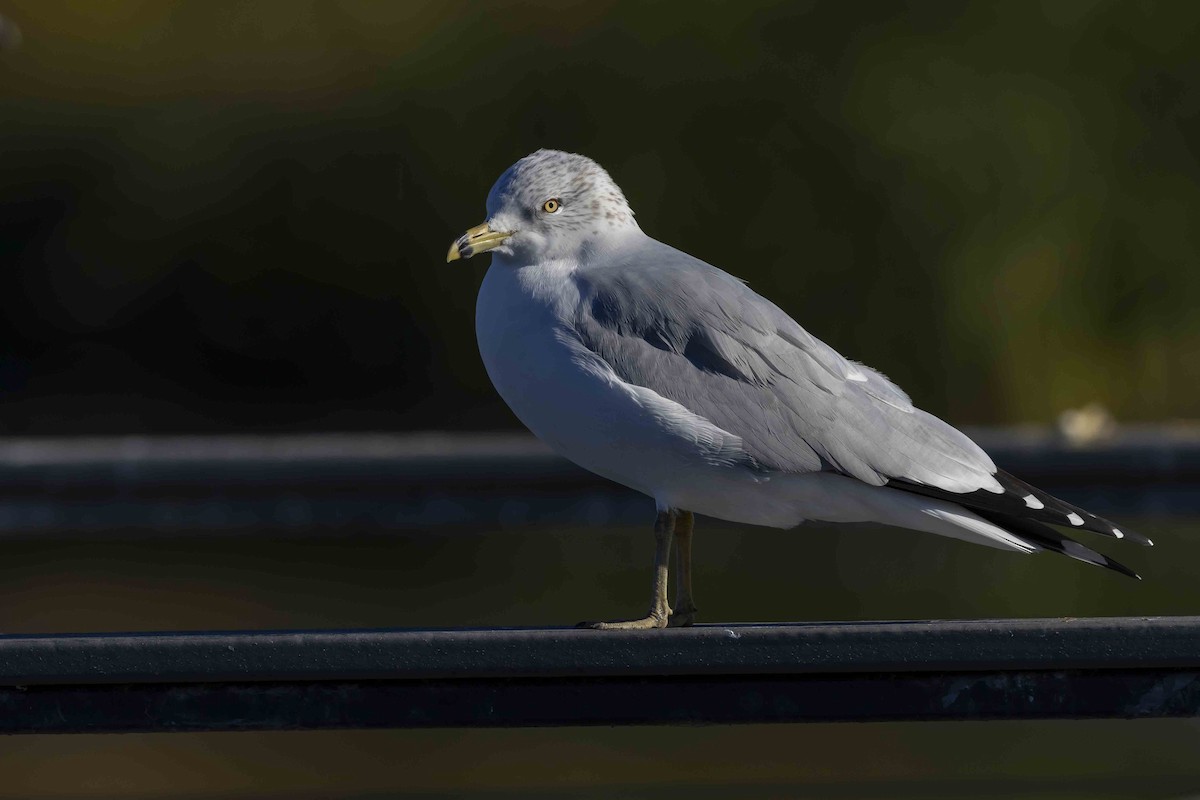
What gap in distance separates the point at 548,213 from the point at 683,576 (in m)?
0.44

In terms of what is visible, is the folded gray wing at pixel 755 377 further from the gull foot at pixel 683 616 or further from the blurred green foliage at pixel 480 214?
the blurred green foliage at pixel 480 214

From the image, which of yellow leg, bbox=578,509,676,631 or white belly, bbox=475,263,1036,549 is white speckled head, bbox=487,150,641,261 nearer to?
white belly, bbox=475,263,1036,549

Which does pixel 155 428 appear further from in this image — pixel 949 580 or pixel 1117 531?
pixel 1117 531

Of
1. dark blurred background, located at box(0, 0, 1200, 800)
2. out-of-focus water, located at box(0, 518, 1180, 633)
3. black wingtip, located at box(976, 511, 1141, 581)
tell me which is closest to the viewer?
black wingtip, located at box(976, 511, 1141, 581)

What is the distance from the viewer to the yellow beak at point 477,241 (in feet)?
5.28

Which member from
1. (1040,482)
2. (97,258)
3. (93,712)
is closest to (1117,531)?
(93,712)

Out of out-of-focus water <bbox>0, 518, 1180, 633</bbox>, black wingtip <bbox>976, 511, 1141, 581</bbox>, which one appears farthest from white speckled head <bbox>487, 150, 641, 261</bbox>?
out-of-focus water <bbox>0, 518, 1180, 633</bbox>

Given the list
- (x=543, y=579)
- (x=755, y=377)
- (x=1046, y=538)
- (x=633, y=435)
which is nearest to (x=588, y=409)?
(x=633, y=435)

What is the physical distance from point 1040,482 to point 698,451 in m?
2.31

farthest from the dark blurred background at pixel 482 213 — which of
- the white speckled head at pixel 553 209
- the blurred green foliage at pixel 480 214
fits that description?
the white speckled head at pixel 553 209

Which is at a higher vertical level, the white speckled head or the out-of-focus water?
the white speckled head

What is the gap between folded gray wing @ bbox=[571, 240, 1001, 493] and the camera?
156 cm

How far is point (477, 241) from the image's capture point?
1640 mm

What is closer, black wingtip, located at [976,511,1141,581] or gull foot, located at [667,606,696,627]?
black wingtip, located at [976,511,1141,581]
